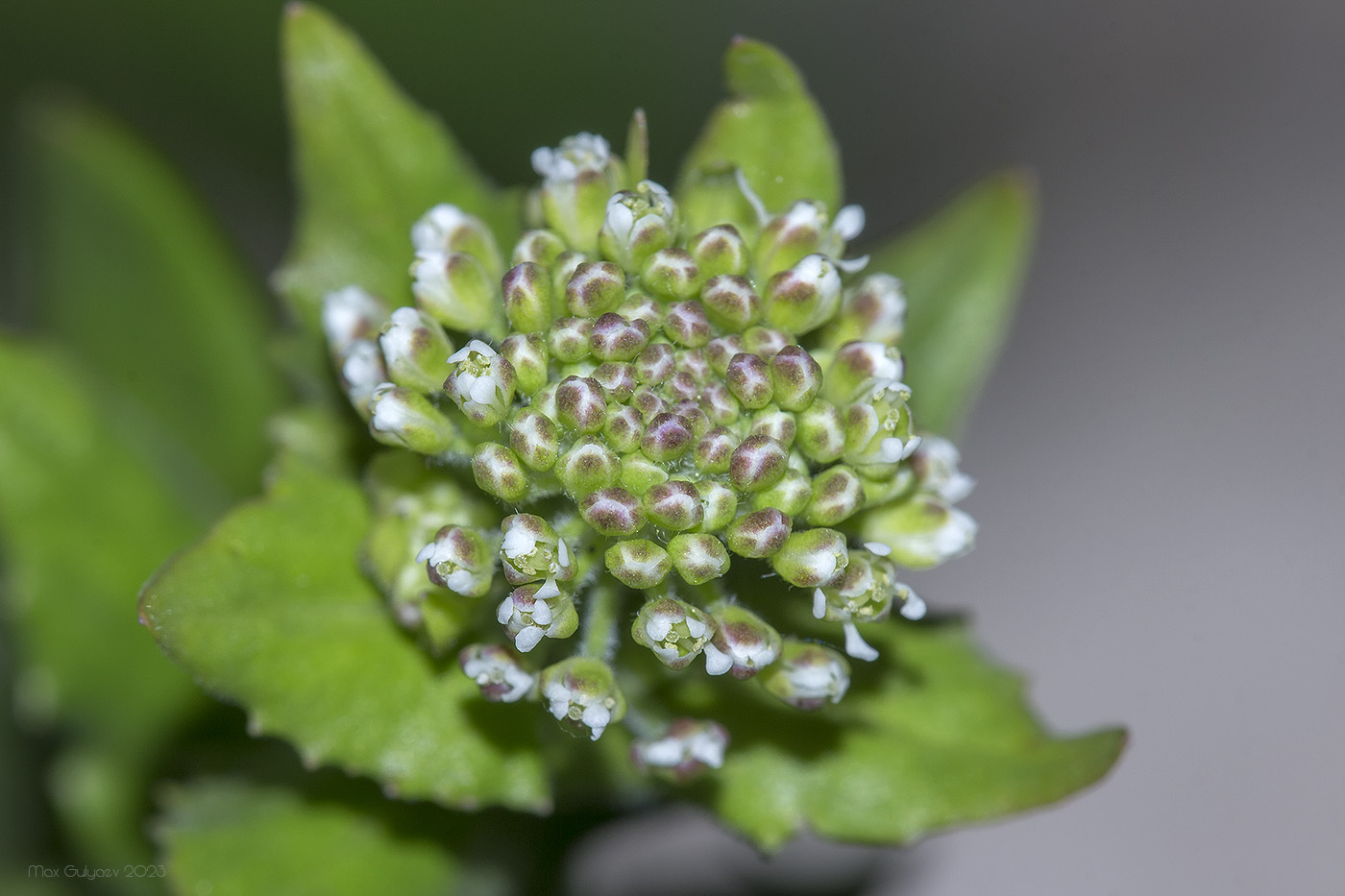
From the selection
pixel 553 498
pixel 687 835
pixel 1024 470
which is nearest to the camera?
pixel 553 498

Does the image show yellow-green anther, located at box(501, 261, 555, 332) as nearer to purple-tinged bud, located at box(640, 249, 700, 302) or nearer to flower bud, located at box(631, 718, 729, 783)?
purple-tinged bud, located at box(640, 249, 700, 302)

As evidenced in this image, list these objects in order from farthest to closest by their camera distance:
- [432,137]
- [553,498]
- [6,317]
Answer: [6,317]
[432,137]
[553,498]

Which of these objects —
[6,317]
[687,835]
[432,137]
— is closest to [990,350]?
[432,137]

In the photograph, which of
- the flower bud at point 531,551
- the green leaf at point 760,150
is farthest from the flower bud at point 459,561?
the green leaf at point 760,150

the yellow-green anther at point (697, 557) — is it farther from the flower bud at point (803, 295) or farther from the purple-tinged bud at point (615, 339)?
the flower bud at point (803, 295)

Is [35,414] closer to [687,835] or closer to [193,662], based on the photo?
[193,662]

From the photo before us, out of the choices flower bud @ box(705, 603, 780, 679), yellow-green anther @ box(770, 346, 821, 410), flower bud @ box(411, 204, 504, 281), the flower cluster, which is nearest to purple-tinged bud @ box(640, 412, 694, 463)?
the flower cluster

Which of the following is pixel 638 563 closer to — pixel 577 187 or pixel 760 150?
pixel 577 187
